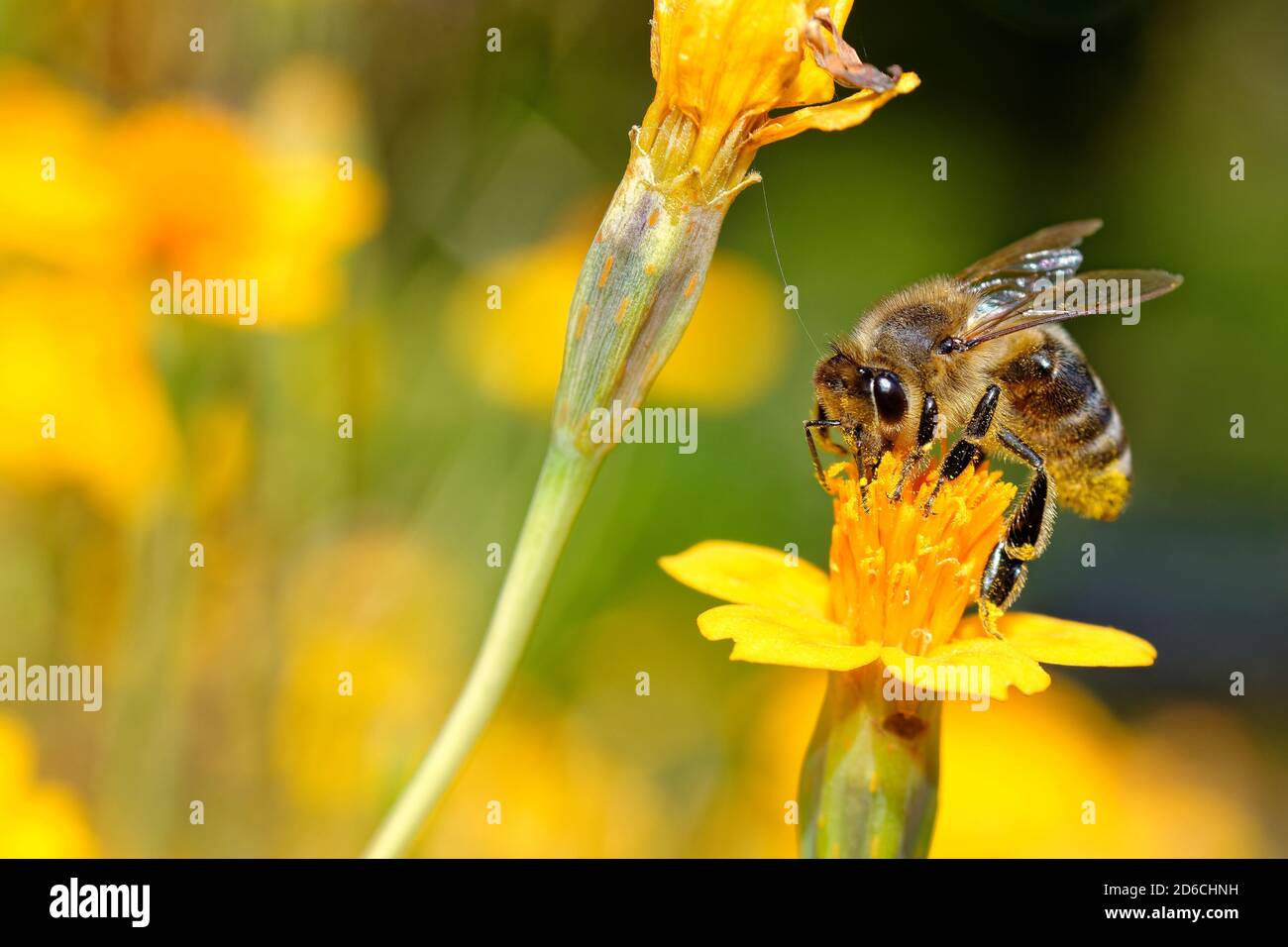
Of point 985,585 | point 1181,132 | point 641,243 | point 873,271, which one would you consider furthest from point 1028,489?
point 1181,132

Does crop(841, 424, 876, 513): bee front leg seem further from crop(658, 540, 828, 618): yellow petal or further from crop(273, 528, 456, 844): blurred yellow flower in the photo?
crop(273, 528, 456, 844): blurred yellow flower

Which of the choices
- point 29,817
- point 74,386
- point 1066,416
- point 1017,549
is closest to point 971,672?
point 1017,549

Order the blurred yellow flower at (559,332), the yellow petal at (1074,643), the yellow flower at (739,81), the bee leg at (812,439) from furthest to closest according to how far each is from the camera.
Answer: the blurred yellow flower at (559,332), the bee leg at (812,439), the yellow petal at (1074,643), the yellow flower at (739,81)

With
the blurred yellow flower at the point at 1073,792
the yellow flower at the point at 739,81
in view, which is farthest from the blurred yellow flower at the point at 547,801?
the yellow flower at the point at 739,81

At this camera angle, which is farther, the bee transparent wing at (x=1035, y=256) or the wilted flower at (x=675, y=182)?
the bee transparent wing at (x=1035, y=256)

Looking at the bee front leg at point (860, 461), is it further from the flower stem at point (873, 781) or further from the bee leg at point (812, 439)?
the flower stem at point (873, 781)

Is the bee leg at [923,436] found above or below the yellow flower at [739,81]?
below

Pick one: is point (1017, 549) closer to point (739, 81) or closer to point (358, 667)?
point (739, 81)

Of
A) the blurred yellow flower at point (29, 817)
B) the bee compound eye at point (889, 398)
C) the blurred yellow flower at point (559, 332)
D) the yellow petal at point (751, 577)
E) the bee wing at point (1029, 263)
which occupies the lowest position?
the blurred yellow flower at point (29, 817)
